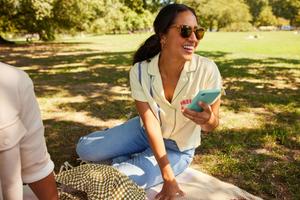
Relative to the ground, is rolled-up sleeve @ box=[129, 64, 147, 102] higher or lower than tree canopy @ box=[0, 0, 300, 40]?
higher

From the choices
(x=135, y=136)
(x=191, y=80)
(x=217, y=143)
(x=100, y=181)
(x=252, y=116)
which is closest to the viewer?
(x=100, y=181)

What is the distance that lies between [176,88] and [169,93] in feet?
0.37

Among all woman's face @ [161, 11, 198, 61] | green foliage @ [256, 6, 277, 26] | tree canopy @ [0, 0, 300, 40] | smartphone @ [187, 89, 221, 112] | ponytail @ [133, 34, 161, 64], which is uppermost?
woman's face @ [161, 11, 198, 61]

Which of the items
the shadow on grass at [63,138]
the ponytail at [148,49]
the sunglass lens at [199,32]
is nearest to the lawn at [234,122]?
the shadow on grass at [63,138]

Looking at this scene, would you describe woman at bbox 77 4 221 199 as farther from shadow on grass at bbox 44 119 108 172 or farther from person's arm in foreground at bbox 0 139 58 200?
person's arm in foreground at bbox 0 139 58 200

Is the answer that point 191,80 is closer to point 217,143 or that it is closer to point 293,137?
point 217,143

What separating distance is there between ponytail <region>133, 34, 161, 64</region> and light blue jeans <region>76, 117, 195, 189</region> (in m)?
0.66

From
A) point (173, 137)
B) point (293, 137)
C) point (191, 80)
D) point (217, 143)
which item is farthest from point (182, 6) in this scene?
point (293, 137)

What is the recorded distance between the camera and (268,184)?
12.9 feet

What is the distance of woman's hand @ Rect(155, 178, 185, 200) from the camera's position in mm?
3234

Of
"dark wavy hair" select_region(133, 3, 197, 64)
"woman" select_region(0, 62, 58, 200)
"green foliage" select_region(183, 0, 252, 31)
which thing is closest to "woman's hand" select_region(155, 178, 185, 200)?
"dark wavy hair" select_region(133, 3, 197, 64)

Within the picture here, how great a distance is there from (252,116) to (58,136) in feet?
10.1

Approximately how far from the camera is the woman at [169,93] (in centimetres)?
325

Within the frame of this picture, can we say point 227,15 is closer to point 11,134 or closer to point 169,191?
point 169,191
